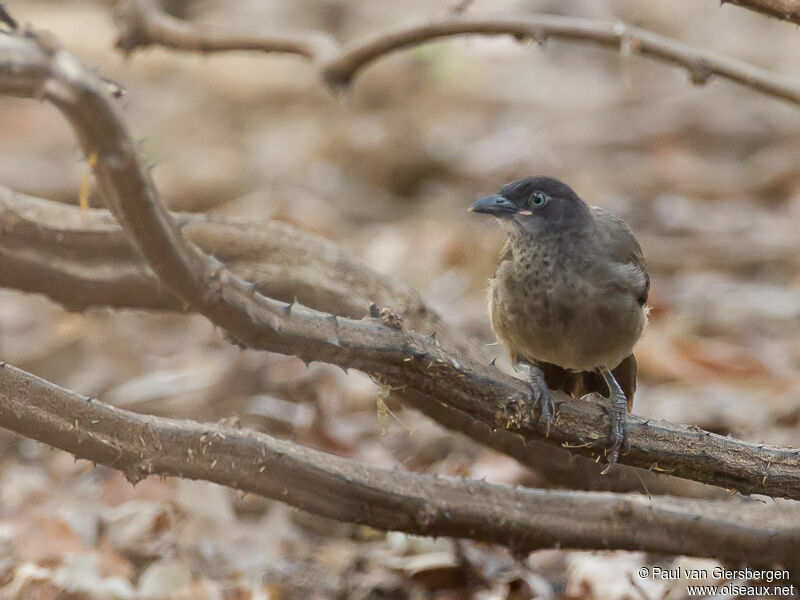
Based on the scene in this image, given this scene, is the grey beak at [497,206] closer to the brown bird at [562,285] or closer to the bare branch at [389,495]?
the brown bird at [562,285]

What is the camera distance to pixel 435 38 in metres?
4.25

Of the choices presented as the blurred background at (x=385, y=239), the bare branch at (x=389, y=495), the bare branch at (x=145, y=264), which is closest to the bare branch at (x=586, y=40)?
the blurred background at (x=385, y=239)

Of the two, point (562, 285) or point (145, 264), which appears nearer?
point (562, 285)

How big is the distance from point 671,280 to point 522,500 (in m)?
4.32

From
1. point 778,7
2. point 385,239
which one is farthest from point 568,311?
point 385,239

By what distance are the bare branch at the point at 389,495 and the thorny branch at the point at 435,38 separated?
1659 millimetres

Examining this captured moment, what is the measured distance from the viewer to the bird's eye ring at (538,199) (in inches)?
138

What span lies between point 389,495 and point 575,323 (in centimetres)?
87

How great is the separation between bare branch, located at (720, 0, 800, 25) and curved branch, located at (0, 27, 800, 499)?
4.09 ft

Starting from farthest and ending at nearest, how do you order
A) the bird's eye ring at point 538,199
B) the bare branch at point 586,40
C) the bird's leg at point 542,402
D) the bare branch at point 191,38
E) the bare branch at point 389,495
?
the bare branch at point 191,38 < the bare branch at point 586,40 < the bird's eye ring at point 538,199 < the bird's leg at point 542,402 < the bare branch at point 389,495

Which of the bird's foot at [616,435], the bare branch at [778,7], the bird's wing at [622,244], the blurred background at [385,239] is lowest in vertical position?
the blurred background at [385,239]

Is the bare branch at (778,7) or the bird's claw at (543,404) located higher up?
the bare branch at (778,7)

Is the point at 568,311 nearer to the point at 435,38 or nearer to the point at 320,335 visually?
the point at 320,335

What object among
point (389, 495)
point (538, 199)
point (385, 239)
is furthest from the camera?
point (385, 239)
